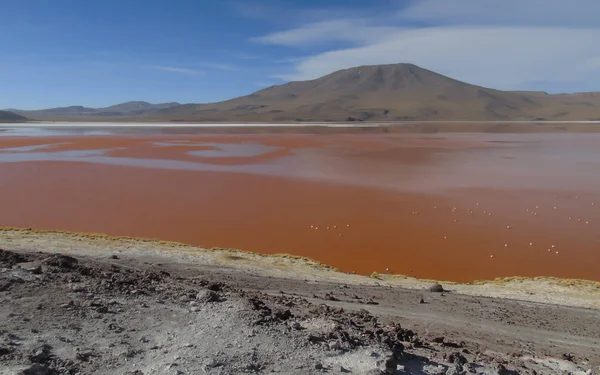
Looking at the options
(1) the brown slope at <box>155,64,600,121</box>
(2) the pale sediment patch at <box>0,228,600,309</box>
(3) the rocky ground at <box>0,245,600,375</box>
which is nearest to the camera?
(3) the rocky ground at <box>0,245,600,375</box>

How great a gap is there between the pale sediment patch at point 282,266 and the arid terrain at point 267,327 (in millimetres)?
484

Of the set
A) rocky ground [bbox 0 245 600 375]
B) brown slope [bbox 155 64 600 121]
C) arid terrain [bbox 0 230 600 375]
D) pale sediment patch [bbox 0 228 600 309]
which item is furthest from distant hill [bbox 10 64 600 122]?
rocky ground [bbox 0 245 600 375]

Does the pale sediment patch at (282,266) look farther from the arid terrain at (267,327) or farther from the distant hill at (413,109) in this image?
the distant hill at (413,109)

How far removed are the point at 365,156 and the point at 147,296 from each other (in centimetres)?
2765

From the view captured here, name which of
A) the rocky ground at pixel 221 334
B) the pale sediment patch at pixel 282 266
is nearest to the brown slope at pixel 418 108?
the pale sediment patch at pixel 282 266

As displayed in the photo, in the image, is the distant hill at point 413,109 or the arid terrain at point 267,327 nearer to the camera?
the arid terrain at point 267,327

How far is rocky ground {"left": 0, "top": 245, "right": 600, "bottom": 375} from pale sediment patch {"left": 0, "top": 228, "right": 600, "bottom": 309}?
75.6 inches

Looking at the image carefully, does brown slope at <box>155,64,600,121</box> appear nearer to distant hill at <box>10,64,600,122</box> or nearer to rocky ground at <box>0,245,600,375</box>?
distant hill at <box>10,64,600,122</box>

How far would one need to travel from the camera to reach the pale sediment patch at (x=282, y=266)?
9.48 meters

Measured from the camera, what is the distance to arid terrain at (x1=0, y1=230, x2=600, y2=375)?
15.1ft

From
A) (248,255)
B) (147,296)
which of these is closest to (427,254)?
(248,255)

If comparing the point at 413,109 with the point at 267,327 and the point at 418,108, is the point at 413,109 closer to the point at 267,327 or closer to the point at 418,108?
the point at 418,108

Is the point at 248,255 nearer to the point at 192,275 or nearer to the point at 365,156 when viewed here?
the point at 192,275

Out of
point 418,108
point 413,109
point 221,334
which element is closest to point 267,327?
point 221,334
